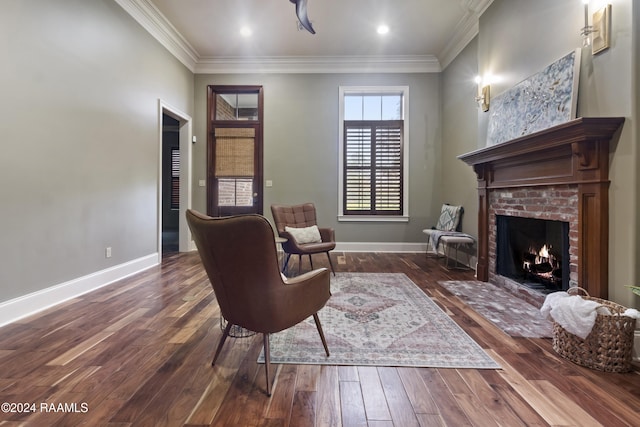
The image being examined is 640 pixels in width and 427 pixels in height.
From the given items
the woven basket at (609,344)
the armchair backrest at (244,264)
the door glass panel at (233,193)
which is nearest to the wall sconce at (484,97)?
the woven basket at (609,344)

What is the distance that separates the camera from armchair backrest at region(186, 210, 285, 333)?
140 cm

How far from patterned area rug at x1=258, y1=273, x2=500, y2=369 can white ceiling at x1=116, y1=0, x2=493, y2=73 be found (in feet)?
11.6

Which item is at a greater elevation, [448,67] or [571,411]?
[448,67]

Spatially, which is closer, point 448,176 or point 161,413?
point 161,413

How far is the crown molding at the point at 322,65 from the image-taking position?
17.2 ft

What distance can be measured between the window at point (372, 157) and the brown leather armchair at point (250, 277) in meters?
3.89

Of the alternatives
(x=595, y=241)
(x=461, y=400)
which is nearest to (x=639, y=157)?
(x=595, y=241)

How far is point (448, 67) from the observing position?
16.4ft

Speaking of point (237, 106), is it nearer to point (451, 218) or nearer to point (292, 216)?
point (292, 216)

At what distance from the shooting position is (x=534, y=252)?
3053 millimetres

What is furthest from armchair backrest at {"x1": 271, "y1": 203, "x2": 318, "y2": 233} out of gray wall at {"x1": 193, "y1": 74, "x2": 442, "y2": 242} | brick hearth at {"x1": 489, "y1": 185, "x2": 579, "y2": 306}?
brick hearth at {"x1": 489, "y1": 185, "x2": 579, "y2": 306}

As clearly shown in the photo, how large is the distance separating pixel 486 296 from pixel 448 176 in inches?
101

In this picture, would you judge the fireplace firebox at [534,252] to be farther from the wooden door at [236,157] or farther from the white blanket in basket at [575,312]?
the wooden door at [236,157]

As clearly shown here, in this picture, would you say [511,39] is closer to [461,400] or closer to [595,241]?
[595,241]
